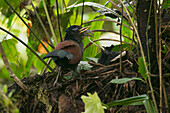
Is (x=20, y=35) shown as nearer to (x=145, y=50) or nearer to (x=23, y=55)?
(x=23, y=55)

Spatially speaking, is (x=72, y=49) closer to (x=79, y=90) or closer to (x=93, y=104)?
(x=79, y=90)

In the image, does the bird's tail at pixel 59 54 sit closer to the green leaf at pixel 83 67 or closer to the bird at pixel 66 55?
the bird at pixel 66 55

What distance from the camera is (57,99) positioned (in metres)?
1.25

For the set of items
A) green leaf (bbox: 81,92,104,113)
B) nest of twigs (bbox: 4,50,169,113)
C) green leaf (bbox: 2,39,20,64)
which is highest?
green leaf (bbox: 2,39,20,64)

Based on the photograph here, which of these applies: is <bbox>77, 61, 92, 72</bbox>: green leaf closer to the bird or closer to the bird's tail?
the bird

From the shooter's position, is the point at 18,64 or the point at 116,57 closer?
the point at 116,57

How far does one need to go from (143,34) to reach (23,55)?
130 cm

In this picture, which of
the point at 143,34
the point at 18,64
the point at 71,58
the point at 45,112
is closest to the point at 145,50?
the point at 143,34

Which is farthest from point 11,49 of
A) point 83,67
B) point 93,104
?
point 93,104

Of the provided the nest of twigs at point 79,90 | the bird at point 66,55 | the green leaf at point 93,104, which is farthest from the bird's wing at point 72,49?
the green leaf at point 93,104

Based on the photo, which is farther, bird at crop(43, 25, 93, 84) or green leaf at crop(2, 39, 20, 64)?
green leaf at crop(2, 39, 20, 64)

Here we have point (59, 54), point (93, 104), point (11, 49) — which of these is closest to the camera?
point (93, 104)

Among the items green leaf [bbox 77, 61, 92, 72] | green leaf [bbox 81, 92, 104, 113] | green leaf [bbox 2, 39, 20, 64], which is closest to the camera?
green leaf [bbox 81, 92, 104, 113]

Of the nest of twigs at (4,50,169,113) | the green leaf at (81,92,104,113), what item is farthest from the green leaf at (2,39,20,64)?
the green leaf at (81,92,104,113)
